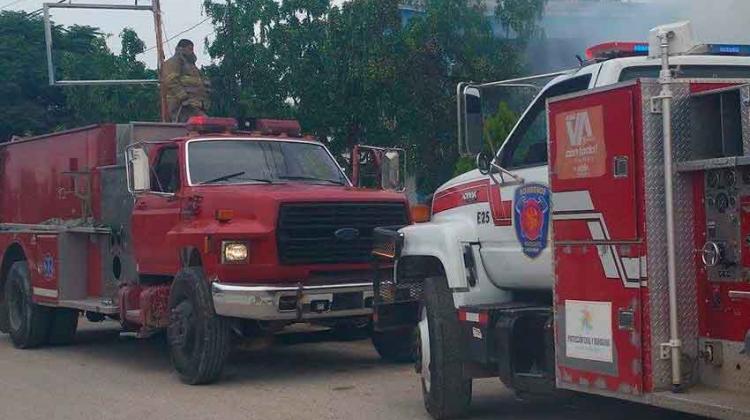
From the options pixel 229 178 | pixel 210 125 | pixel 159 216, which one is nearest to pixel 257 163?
pixel 229 178

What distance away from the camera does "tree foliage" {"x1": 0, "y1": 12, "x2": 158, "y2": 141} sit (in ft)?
89.3

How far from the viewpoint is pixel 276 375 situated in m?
11.7

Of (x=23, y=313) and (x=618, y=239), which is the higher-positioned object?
(x=618, y=239)

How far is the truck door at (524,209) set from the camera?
7723mm

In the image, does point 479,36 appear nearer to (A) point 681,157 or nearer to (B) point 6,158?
(B) point 6,158

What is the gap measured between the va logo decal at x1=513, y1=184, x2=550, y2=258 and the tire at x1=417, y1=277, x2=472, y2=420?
3.21ft

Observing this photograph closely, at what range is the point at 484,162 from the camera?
325 inches

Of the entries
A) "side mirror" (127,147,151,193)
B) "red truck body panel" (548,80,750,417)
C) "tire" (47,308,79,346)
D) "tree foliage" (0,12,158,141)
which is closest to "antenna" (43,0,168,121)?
"tree foliage" (0,12,158,141)

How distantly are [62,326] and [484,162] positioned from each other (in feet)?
26.9

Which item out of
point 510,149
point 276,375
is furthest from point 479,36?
point 510,149

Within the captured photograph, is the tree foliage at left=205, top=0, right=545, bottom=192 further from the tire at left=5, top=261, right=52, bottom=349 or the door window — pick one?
the door window

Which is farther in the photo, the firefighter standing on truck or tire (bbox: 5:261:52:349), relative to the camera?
the firefighter standing on truck

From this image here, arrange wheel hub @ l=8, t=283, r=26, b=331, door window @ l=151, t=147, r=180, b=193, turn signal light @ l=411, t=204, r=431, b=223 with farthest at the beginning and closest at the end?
wheel hub @ l=8, t=283, r=26, b=331, door window @ l=151, t=147, r=180, b=193, turn signal light @ l=411, t=204, r=431, b=223

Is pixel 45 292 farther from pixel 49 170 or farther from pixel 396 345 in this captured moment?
pixel 396 345
